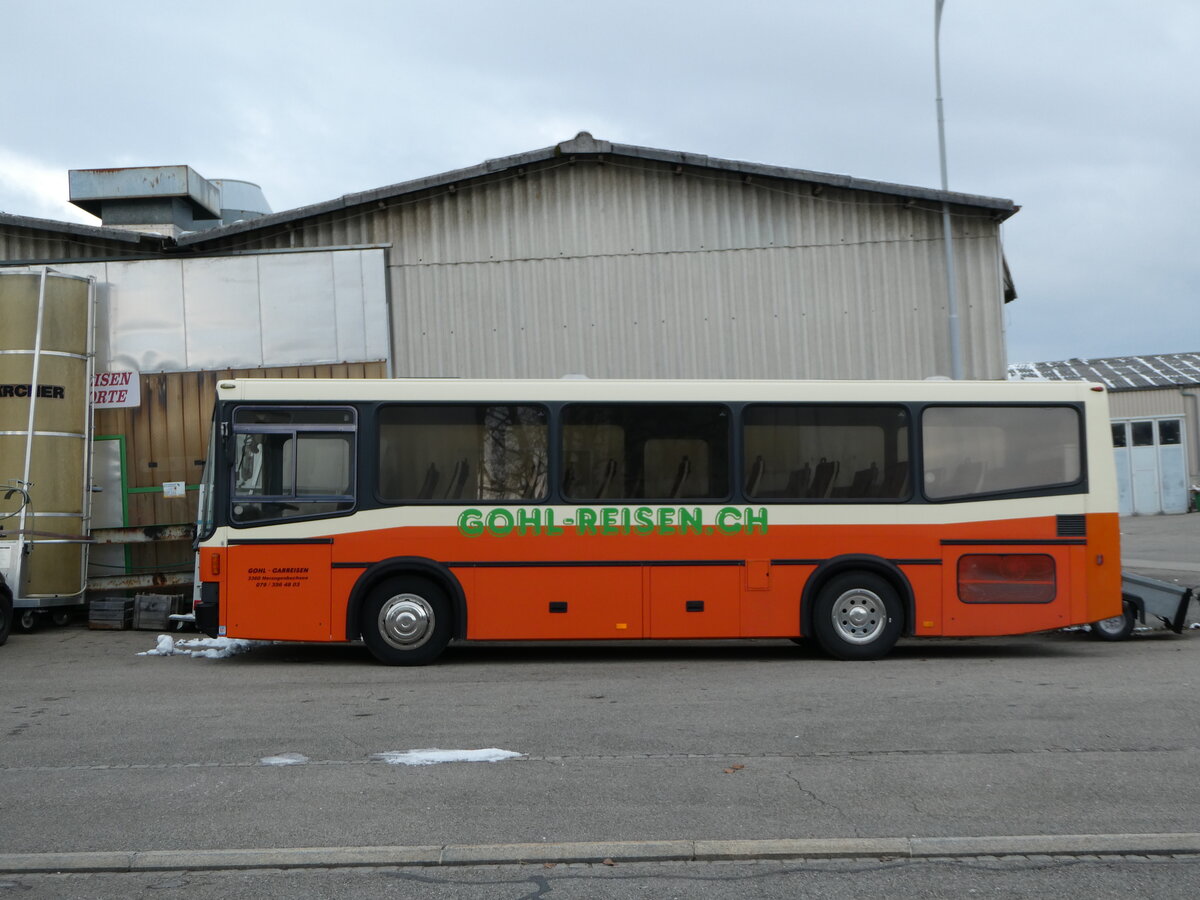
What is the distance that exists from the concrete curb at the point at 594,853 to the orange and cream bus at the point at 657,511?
6.54 meters

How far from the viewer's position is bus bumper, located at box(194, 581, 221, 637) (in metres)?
11.8

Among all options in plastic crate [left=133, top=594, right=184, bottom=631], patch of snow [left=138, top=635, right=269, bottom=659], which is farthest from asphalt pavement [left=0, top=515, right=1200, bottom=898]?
plastic crate [left=133, top=594, right=184, bottom=631]

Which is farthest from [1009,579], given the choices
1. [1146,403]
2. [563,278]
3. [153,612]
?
[1146,403]

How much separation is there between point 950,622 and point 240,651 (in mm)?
7591

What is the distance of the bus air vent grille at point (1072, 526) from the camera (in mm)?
12234

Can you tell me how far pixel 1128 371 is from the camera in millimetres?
43250

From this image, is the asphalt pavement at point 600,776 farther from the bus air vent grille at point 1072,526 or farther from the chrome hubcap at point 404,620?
the bus air vent grille at point 1072,526

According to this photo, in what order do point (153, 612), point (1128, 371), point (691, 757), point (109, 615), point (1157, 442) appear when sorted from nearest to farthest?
point (691, 757) → point (153, 612) → point (109, 615) → point (1157, 442) → point (1128, 371)

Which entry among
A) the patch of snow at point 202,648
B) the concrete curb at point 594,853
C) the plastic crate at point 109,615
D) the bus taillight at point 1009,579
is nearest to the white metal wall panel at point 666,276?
the plastic crate at point 109,615

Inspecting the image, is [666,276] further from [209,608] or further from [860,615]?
[209,608]

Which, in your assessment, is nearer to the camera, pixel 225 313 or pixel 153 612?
pixel 153 612

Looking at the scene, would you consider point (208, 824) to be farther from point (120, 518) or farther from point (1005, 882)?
point (120, 518)

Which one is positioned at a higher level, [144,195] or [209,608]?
[144,195]

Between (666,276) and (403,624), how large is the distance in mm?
8368
